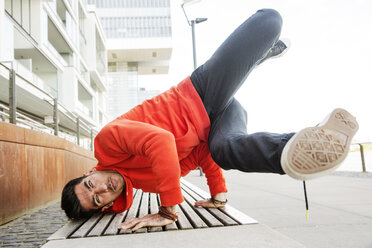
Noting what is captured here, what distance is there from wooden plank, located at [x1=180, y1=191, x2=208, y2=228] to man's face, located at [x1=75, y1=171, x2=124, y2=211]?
555mm

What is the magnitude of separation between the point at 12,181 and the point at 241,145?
2540 mm

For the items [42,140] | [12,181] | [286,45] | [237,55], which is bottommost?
[12,181]

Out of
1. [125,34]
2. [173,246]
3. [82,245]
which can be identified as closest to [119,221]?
[82,245]

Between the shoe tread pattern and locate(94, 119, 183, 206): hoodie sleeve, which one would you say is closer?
the shoe tread pattern

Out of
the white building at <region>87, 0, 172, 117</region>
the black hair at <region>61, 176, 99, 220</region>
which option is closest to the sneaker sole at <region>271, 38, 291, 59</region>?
the black hair at <region>61, 176, 99, 220</region>

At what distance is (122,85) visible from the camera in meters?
46.7

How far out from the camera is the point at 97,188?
2246 mm

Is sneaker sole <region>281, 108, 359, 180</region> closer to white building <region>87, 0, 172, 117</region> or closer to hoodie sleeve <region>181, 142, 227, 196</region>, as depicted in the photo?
hoodie sleeve <region>181, 142, 227, 196</region>

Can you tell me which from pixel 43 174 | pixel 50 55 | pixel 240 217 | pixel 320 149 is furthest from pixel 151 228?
pixel 50 55

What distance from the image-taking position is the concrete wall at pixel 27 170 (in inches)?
125

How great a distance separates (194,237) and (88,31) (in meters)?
29.7

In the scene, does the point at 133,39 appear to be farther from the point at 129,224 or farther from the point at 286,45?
the point at 129,224

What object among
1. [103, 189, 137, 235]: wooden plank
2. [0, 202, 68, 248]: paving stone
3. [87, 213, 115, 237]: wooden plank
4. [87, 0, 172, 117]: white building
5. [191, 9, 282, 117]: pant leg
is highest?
[87, 0, 172, 117]: white building

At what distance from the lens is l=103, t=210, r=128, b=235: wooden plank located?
1953mm
